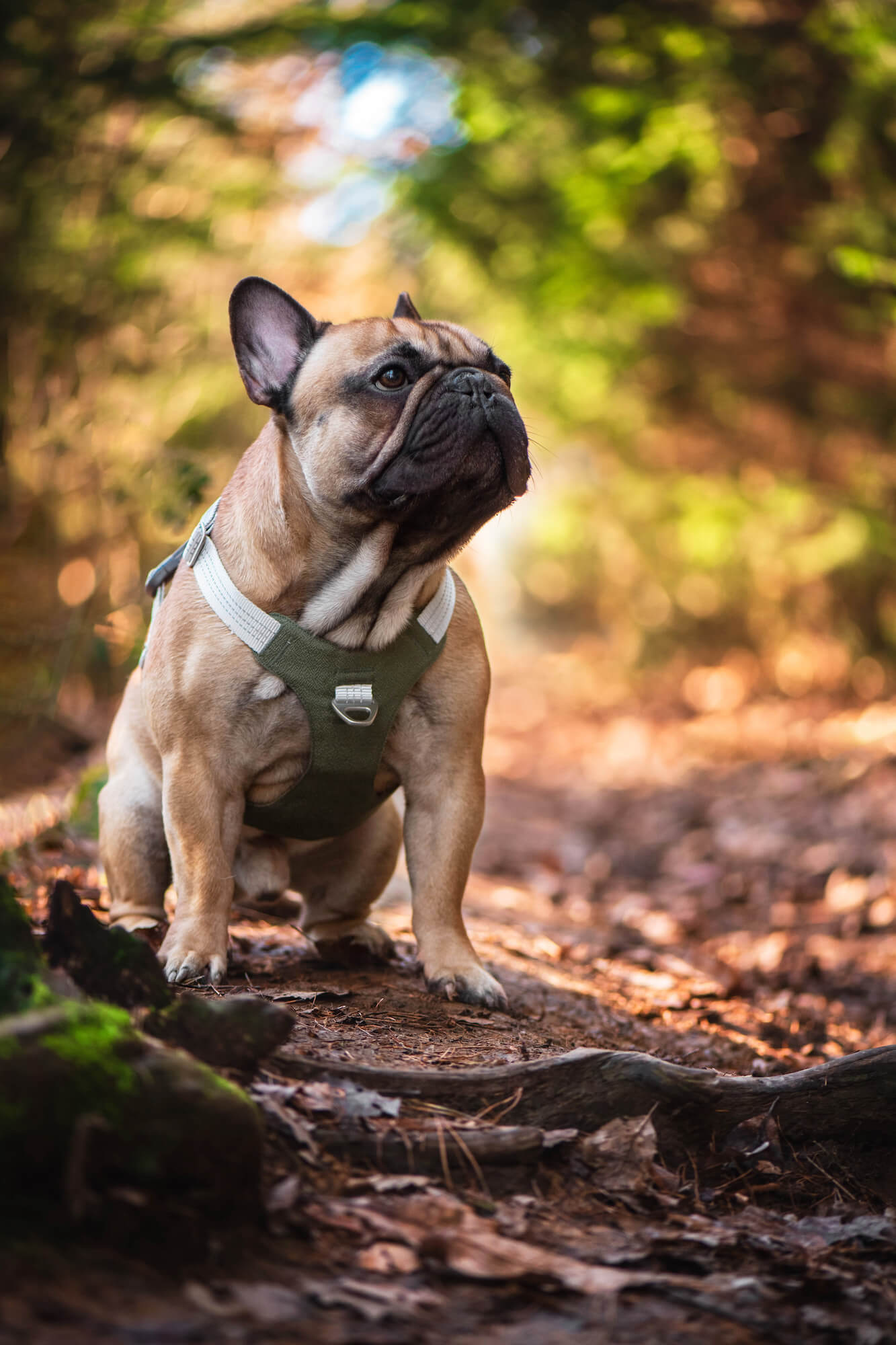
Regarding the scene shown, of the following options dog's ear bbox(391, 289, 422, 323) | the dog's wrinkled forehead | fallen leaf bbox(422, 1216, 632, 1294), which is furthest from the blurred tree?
fallen leaf bbox(422, 1216, 632, 1294)

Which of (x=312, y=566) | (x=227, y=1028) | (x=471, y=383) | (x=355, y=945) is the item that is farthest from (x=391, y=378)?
(x=227, y=1028)

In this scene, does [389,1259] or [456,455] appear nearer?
[389,1259]

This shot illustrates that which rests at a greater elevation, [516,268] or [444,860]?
[516,268]

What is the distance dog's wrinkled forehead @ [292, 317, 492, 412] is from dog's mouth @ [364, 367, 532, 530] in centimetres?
14

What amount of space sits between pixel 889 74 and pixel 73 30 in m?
5.41

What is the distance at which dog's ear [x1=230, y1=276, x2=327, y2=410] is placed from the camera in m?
3.39

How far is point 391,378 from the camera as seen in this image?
3.32 m

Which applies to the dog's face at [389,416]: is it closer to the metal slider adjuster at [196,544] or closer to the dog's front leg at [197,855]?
→ the metal slider adjuster at [196,544]

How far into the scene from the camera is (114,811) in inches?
146

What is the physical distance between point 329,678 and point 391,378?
878mm

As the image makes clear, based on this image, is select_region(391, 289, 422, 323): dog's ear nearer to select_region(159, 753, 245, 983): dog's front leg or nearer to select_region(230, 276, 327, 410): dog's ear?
select_region(230, 276, 327, 410): dog's ear

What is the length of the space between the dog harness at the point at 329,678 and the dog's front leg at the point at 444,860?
18 centimetres

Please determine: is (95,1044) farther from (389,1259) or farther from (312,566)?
(312,566)

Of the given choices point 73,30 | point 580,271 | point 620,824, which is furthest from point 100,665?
point 580,271
